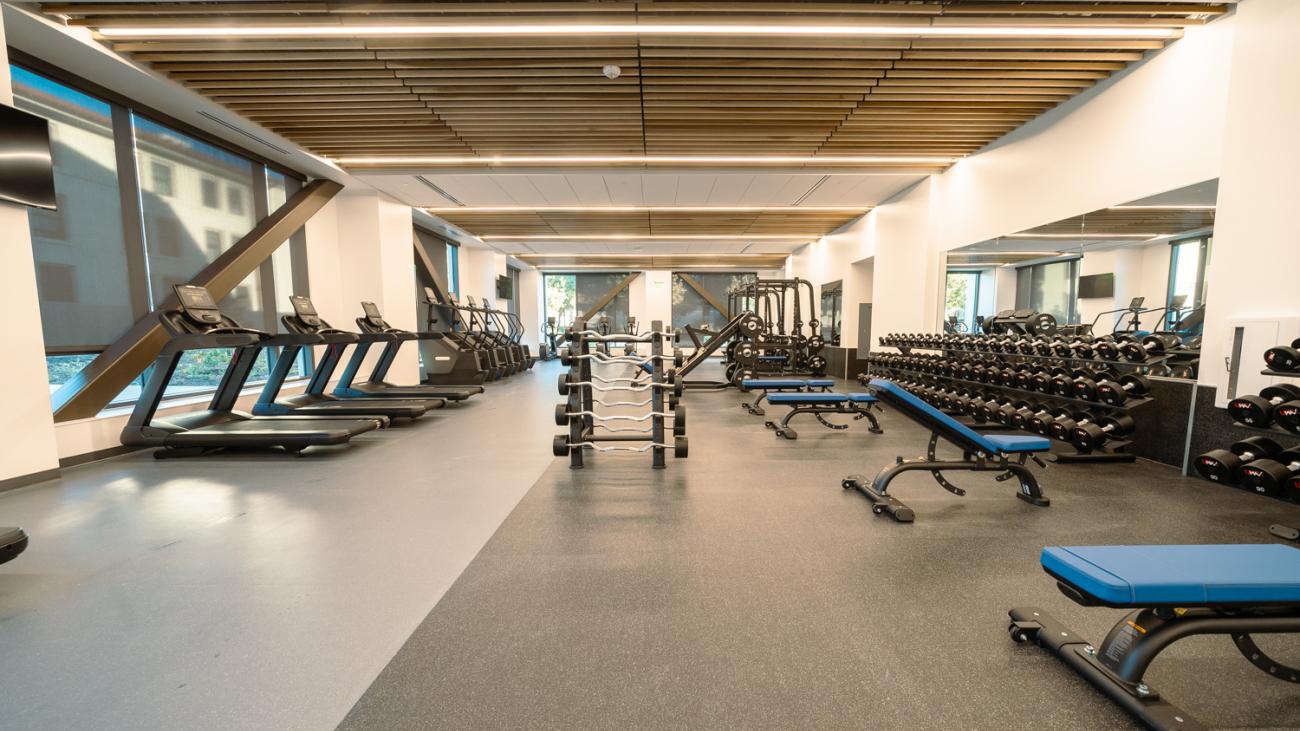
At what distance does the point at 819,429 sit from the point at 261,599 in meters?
4.34

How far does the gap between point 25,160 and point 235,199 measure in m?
2.48

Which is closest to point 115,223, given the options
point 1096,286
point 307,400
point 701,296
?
point 307,400

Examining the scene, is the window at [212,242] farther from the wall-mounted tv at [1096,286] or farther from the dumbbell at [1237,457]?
the wall-mounted tv at [1096,286]

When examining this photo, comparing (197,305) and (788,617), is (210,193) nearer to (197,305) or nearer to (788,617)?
(197,305)

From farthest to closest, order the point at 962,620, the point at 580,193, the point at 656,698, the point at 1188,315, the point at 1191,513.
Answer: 1. the point at 580,193
2. the point at 1188,315
3. the point at 1191,513
4. the point at 962,620
5. the point at 656,698

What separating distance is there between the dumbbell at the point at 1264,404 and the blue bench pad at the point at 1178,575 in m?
1.40

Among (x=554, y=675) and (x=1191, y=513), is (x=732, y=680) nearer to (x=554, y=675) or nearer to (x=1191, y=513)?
(x=554, y=675)

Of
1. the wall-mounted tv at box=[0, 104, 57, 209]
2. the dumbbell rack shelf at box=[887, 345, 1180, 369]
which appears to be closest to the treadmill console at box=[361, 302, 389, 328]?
the wall-mounted tv at box=[0, 104, 57, 209]

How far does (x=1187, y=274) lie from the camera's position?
132 inches

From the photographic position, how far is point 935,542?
228 centimetres

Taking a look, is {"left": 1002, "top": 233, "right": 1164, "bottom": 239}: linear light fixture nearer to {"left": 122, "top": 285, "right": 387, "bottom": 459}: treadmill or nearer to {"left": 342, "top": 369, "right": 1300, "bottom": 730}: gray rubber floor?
{"left": 342, "top": 369, "right": 1300, "bottom": 730}: gray rubber floor

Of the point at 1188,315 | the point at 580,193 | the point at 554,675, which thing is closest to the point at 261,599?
the point at 554,675

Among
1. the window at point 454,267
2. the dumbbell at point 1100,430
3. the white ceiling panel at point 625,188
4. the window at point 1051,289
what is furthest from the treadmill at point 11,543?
the window at point 454,267

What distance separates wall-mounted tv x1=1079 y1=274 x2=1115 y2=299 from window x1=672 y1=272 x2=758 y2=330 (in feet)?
37.7
